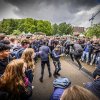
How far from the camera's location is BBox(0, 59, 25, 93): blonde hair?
3.81 meters

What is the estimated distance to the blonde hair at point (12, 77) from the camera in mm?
3807

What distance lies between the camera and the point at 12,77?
12.6 ft

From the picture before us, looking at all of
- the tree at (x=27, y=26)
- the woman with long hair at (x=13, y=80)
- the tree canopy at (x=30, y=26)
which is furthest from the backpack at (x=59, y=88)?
the tree at (x=27, y=26)

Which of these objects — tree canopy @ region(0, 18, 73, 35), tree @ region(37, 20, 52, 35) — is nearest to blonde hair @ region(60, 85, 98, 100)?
tree canopy @ region(0, 18, 73, 35)

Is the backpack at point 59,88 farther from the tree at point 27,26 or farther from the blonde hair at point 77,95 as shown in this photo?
the tree at point 27,26

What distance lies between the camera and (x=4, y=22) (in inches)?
3851

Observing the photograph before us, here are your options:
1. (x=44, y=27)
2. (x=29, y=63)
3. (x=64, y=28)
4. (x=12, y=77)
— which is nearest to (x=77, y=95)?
(x=12, y=77)

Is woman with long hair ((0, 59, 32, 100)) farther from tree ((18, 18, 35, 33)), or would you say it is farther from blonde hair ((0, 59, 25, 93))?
tree ((18, 18, 35, 33))

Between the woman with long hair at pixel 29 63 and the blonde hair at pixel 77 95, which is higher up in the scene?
the blonde hair at pixel 77 95

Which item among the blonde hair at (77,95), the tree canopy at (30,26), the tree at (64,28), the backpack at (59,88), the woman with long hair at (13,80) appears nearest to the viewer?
the blonde hair at (77,95)

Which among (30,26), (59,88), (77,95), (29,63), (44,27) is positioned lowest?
(44,27)

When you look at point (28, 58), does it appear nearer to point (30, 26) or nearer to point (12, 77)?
point (12, 77)

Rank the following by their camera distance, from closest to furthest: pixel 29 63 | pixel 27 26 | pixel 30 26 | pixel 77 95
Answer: pixel 77 95 → pixel 29 63 → pixel 27 26 → pixel 30 26

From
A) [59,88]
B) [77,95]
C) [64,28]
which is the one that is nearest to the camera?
[77,95]
